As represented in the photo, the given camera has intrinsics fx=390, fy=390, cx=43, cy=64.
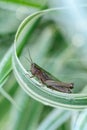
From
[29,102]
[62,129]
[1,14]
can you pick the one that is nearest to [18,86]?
[29,102]

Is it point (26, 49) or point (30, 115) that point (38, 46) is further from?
point (30, 115)

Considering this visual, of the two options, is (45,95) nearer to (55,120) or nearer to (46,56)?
(55,120)

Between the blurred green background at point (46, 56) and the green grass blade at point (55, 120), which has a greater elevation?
the blurred green background at point (46, 56)

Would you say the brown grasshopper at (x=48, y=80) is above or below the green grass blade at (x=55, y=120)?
above

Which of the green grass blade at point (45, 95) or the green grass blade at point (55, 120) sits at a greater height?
the green grass blade at point (45, 95)

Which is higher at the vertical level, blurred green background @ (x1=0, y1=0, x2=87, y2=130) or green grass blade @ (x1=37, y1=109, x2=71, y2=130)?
blurred green background @ (x1=0, y1=0, x2=87, y2=130)
